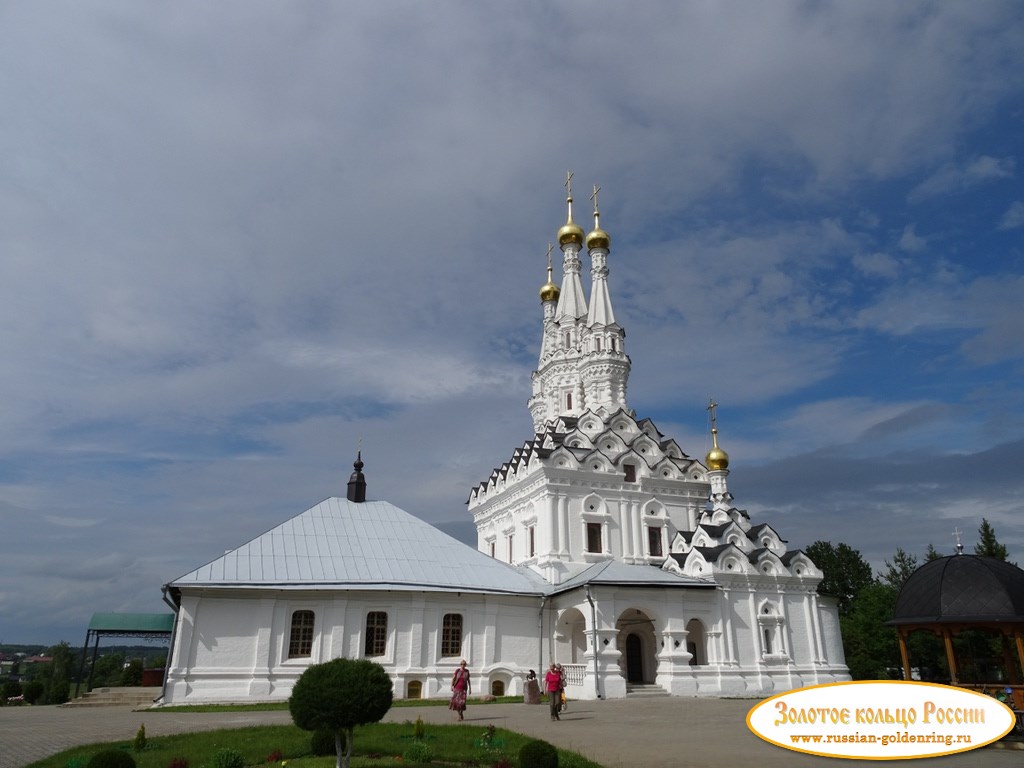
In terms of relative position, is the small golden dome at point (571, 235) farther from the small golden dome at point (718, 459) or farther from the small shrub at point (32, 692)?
the small shrub at point (32, 692)

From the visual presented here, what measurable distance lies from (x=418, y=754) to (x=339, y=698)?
251 cm

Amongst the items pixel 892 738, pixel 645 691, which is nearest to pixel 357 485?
pixel 645 691

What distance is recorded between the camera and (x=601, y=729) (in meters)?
15.1

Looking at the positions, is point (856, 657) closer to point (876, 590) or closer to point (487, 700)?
point (876, 590)

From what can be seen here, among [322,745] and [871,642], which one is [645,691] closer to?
[322,745]

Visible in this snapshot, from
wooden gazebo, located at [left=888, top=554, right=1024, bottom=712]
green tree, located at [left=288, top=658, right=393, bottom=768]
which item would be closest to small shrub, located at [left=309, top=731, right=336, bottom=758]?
green tree, located at [left=288, top=658, right=393, bottom=768]

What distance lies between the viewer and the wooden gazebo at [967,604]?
1414cm

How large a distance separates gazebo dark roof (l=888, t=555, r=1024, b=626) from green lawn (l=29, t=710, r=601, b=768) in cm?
862

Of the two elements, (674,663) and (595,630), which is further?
(674,663)

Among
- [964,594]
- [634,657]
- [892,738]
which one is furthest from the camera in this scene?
[634,657]

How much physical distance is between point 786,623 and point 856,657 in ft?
63.7

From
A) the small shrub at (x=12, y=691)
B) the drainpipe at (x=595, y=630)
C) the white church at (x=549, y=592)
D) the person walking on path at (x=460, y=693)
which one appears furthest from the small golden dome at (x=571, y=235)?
the small shrub at (x=12, y=691)

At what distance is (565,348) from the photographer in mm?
40281

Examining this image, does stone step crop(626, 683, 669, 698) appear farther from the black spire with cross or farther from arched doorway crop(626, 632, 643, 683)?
the black spire with cross
